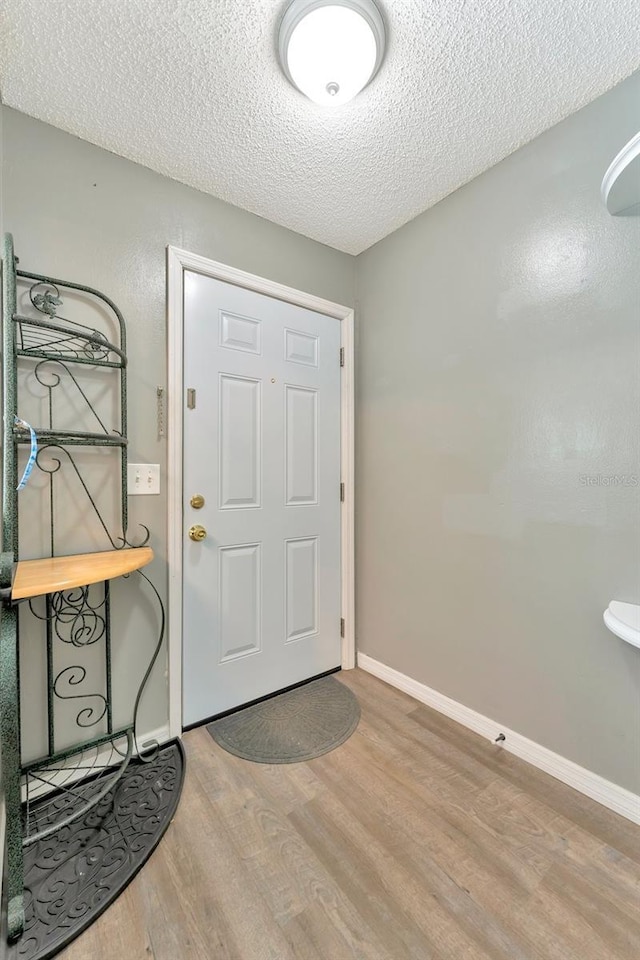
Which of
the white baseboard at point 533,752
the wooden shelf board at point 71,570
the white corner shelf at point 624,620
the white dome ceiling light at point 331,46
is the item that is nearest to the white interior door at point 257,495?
the wooden shelf board at point 71,570

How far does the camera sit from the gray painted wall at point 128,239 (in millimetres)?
1459

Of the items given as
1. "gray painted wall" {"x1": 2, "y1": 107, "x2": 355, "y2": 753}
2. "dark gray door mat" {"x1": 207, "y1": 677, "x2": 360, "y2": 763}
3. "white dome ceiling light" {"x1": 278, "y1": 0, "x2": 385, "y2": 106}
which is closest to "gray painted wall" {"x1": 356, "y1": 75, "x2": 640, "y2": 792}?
"dark gray door mat" {"x1": 207, "y1": 677, "x2": 360, "y2": 763}

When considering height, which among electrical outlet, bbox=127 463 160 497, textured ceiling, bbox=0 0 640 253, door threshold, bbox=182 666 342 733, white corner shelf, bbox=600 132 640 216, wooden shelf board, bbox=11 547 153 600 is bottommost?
door threshold, bbox=182 666 342 733

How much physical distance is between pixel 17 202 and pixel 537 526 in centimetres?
232

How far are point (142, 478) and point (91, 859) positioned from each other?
1247 millimetres

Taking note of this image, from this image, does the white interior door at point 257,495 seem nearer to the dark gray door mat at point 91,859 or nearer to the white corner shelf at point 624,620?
the dark gray door mat at point 91,859

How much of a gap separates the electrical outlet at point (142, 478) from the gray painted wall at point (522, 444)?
3.96 feet

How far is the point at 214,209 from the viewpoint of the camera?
1.89m

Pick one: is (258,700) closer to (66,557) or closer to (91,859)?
(91,859)

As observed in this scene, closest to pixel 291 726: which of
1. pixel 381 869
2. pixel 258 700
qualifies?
pixel 258 700

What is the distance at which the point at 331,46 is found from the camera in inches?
46.8

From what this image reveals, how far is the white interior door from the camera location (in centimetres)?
182

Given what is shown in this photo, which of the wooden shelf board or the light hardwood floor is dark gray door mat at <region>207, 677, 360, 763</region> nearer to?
the light hardwood floor

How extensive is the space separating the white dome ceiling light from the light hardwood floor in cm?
244
